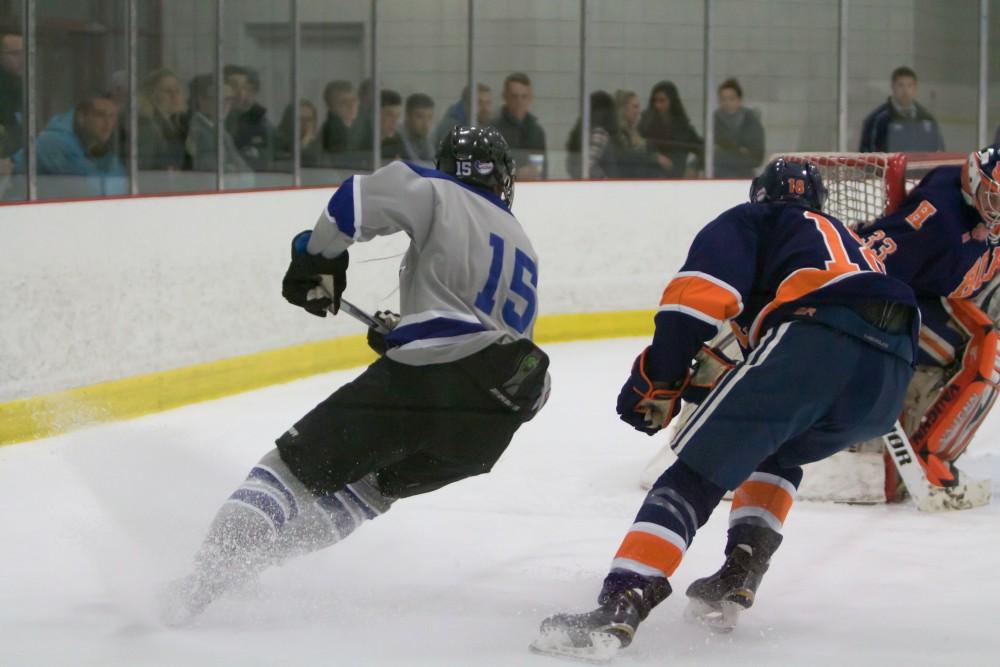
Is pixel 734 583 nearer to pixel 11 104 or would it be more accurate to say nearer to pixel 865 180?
pixel 865 180

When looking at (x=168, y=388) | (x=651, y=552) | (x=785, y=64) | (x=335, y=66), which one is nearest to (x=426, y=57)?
(x=335, y=66)

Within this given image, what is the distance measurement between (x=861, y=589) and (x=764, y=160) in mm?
5143

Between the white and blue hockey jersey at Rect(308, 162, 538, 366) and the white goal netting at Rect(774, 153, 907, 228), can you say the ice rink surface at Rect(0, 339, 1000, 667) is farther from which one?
the white goal netting at Rect(774, 153, 907, 228)

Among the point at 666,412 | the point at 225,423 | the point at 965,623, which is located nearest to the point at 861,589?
the point at 965,623

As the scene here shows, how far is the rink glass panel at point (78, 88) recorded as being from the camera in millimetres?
4883

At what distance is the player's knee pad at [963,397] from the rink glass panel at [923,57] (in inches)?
170

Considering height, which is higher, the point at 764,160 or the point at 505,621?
the point at 764,160

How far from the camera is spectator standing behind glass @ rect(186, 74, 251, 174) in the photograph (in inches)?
229

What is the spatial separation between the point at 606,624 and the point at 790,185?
2.94 ft

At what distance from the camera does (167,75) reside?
568 cm

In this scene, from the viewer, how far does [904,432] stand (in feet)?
13.3

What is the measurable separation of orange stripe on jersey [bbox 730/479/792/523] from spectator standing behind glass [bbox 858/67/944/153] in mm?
5112

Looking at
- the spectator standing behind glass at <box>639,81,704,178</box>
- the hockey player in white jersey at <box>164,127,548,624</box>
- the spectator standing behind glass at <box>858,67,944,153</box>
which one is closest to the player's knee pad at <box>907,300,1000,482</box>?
the hockey player in white jersey at <box>164,127,548,624</box>

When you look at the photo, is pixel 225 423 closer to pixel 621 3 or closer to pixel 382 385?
pixel 382 385
